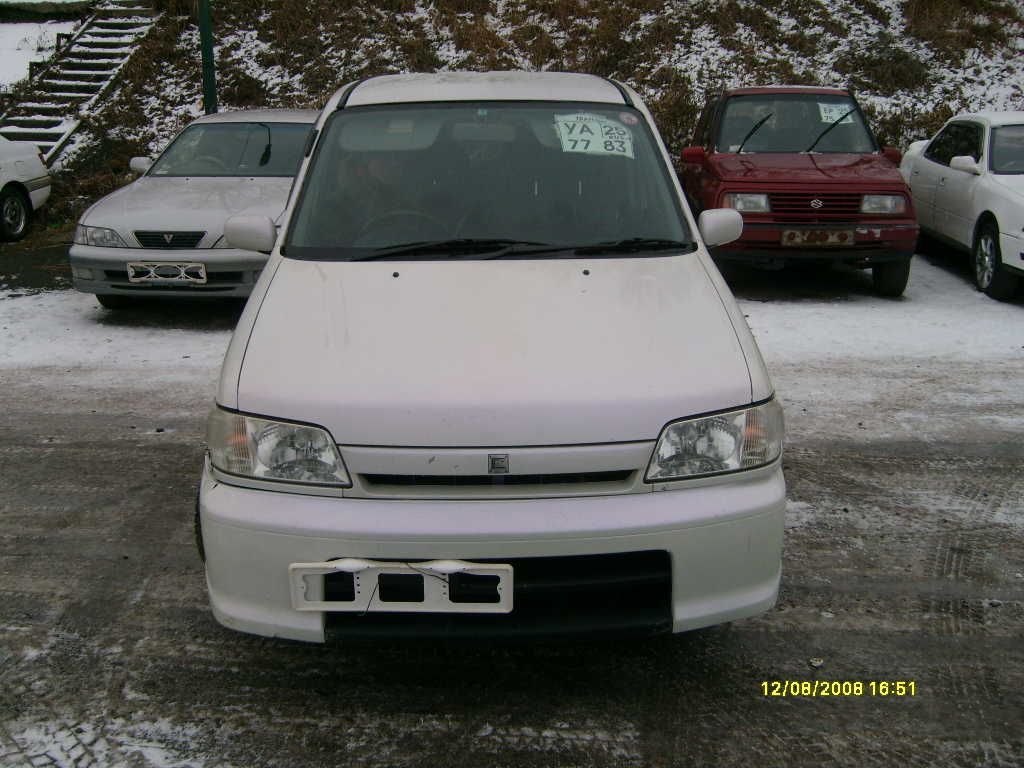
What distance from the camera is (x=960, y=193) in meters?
8.98

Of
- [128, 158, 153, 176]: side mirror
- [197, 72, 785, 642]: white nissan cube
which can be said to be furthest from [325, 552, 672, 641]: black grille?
[128, 158, 153, 176]: side mirror

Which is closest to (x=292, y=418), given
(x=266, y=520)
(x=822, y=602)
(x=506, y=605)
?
(x=266, y=520)

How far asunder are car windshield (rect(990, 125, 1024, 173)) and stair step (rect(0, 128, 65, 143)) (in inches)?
461

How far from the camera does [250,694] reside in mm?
2912

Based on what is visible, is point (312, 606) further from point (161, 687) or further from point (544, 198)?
point (544, 198)

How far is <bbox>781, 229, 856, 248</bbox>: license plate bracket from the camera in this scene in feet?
26.5

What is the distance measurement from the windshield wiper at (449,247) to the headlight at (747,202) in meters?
5.08

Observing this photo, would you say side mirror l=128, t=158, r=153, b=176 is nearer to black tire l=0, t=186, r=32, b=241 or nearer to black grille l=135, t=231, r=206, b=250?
black grille l=135, t=231, r=206, b=250

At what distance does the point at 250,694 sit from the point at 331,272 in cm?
136

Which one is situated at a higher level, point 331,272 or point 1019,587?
point 331,272

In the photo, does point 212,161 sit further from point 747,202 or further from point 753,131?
point 753,131

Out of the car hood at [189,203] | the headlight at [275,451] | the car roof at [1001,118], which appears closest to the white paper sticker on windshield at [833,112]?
the car roof at [1001,118]

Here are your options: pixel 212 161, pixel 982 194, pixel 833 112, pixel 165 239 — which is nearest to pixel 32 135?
pixel 212 161

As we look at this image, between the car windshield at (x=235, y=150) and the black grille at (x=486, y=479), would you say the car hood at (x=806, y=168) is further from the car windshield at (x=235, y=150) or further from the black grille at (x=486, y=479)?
the black grille at (x=486, y=479)
